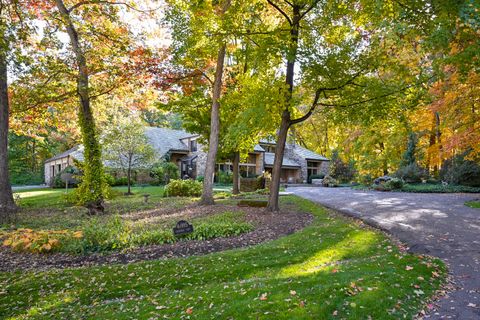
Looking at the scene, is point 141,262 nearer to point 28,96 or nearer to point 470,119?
point 28,96

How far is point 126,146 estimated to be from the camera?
20453mm

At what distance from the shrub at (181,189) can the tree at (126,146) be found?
347cm

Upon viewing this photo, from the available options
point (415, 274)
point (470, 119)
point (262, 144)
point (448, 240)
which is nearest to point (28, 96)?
point (415, 274)

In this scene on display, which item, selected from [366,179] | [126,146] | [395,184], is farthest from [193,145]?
[395,184]

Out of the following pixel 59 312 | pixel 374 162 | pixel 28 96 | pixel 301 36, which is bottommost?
pixel 59 312

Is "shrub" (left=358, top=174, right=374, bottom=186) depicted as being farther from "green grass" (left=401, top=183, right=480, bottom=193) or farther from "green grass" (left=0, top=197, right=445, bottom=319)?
"green grass" (left=0, top=197, right=445, bottom=319)

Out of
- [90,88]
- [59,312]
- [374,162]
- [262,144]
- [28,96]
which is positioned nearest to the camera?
[59,312]

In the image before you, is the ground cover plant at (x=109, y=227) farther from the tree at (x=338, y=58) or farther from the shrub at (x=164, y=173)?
the shrub at (x=164, y=173)

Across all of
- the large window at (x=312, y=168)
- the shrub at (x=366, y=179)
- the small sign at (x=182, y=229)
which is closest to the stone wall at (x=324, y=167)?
the large window at (x=312, y=168)

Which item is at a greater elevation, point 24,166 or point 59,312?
point 24,166

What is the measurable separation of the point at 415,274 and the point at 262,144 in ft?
101

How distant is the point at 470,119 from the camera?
13891 millimetres

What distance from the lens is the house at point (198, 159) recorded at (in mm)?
31234

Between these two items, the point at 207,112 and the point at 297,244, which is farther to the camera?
the point at 207,112
